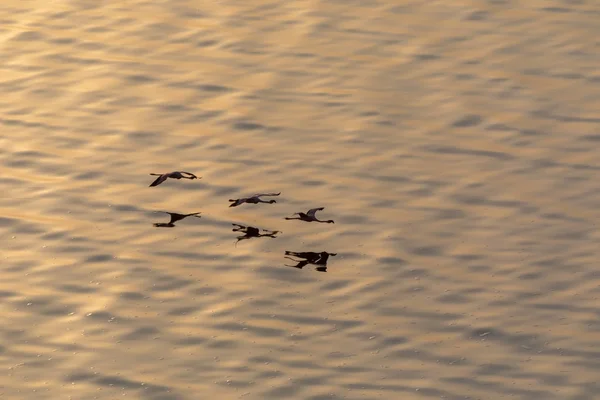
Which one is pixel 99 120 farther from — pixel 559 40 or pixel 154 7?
pixel 559 40

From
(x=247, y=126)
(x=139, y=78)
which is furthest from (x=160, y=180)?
(x=139, y=78)

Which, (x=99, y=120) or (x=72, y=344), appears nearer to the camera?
(x=72, y=344)

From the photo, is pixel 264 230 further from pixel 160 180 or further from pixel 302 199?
pixel 160 180

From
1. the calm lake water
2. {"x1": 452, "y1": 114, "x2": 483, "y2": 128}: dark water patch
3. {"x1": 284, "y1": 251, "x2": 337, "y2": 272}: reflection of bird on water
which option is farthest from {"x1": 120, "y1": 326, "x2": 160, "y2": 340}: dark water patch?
{"x1": 452, "y1": 114, "x2": 483, "y2": 128}: dark water patch

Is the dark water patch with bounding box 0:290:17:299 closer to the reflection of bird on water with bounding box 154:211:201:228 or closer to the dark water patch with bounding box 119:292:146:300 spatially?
the dark water patch with bounding box 119:292:146:300

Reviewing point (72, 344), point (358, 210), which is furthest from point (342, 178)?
point (72, 344)

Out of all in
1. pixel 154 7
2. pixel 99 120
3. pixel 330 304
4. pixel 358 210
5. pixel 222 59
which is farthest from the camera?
pixel 154 7
